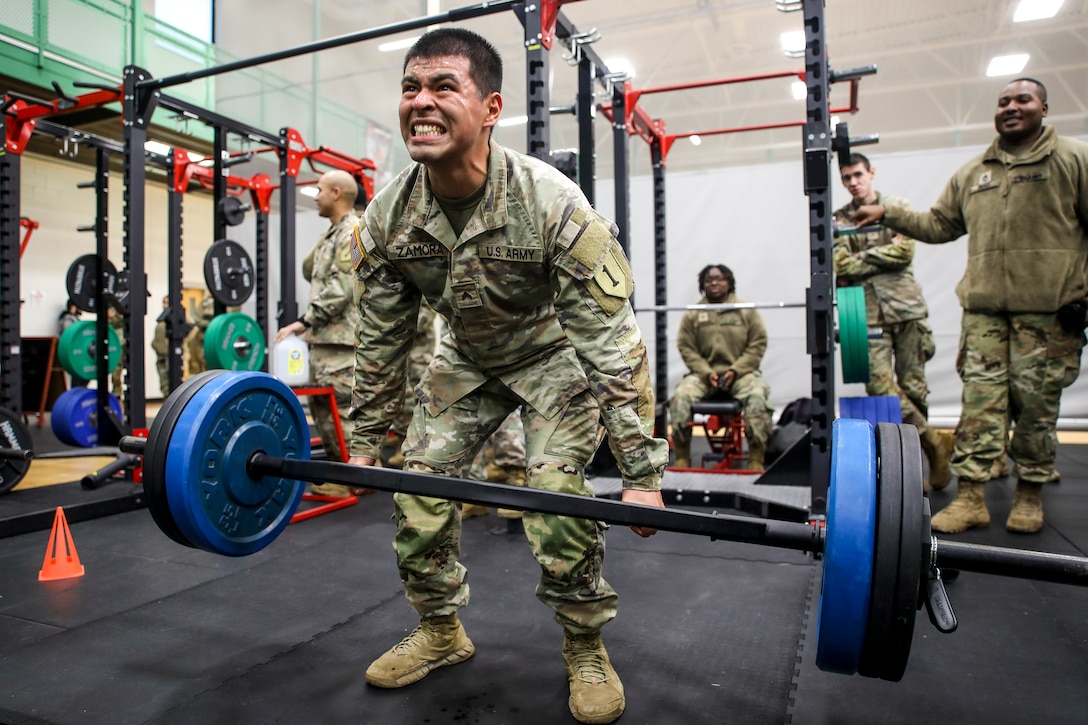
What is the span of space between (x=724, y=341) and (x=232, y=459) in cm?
326

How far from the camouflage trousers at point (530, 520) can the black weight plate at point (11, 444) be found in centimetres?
281

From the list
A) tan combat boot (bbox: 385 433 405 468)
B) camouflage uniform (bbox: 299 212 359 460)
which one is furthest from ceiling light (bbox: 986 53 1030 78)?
camouflage uniform (bbox: 299 212 359 460)

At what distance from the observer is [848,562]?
3.32 ft

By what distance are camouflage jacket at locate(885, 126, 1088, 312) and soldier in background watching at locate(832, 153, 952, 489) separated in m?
0.95

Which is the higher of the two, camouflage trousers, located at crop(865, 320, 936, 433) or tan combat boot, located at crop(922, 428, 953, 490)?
camouflage trousers, located at crop(865, 320, 936, 433)

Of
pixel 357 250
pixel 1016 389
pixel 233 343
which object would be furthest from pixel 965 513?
pixel 233 343

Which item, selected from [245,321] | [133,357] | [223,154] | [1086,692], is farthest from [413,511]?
[223,154]

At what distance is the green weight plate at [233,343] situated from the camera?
3906 millimetres

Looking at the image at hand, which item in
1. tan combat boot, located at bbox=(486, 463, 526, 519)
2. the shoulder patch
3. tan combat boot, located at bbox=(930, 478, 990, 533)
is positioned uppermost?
the shoulder patch

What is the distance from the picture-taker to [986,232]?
8.91 feet

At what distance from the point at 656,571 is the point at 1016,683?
1090 millimetres

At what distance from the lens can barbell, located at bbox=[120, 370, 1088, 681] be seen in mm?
1012

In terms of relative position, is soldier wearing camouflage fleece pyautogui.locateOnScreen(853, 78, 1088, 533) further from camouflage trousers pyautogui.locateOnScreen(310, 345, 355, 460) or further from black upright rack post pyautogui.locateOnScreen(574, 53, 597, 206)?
camouflage trousers pyautogui.locateOnScreen(310, 345, 355, 460)

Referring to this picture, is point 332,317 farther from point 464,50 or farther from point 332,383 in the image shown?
point 464,50
